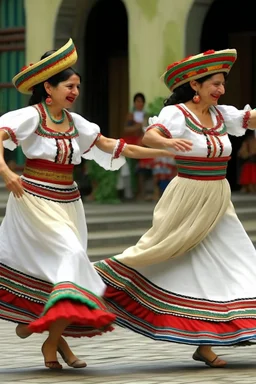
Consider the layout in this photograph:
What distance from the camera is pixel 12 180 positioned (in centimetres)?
791

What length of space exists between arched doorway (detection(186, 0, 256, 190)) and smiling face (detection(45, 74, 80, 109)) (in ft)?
40.7

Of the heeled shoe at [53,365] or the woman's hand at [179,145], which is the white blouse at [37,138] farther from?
the heeled shoe at [53,365]

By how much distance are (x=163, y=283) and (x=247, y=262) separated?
525 mm

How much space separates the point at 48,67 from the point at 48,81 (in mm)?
110

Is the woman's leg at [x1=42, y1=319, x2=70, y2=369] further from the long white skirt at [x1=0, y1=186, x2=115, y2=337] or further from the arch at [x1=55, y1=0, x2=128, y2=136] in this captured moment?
the arch at [x1=55, y1=0, x2=128, y2=136]

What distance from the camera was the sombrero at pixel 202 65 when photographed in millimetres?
8508

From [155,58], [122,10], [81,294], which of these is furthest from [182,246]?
[122,10]

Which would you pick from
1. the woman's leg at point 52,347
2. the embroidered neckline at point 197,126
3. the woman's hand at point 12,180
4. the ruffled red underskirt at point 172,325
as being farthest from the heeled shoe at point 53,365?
the embroidered neckline at point 197,126

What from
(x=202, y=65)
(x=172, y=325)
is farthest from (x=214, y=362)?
(x=202, y=65)

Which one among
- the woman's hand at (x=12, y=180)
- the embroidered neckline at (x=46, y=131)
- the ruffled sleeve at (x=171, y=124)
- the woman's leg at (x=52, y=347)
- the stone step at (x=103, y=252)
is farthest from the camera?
the stone step at (x=103, y=252)

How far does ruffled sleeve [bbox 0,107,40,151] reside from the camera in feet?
26.8

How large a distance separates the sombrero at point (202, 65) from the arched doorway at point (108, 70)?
13.4 meters

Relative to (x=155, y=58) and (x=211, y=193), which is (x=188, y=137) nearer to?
(x=211, y=193)

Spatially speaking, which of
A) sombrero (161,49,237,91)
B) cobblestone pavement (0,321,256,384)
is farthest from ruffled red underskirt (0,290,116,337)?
sombrero (161,49,237,91)
